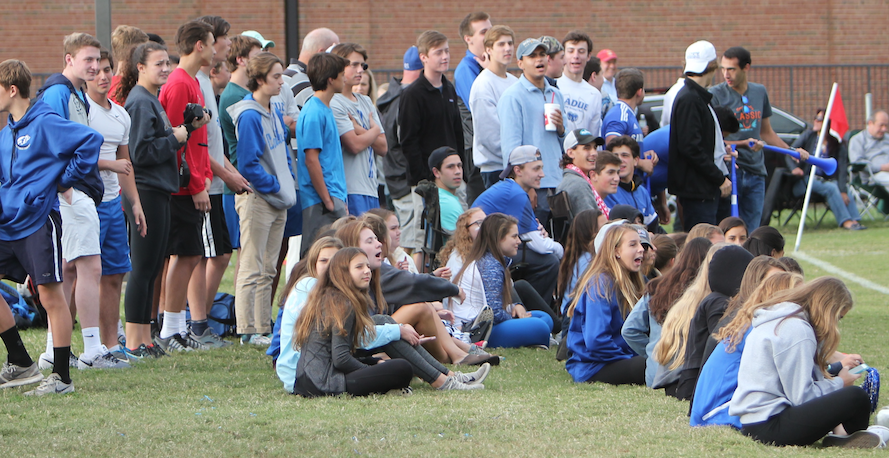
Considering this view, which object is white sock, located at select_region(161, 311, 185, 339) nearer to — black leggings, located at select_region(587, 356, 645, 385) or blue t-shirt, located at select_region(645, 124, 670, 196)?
black leggings, located at select_region(587, 356, 645, 385)

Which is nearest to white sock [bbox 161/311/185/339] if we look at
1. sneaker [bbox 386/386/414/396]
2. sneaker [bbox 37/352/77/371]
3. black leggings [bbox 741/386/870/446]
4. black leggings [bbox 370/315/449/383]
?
sneaker [bbox 37/352/77/371]

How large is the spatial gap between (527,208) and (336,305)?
10.8 ft

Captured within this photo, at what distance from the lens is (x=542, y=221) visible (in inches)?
370

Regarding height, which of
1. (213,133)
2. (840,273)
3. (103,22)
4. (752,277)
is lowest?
(840,273)

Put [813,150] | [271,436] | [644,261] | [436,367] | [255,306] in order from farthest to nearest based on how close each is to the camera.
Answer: [813,150] → [255,306] → [644,261] → [436,367] → [271,436]

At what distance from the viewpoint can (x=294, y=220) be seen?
8.82 metres

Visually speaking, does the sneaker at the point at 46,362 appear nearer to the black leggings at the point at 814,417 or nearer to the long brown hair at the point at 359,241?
the long brown hair at the point at 359,241

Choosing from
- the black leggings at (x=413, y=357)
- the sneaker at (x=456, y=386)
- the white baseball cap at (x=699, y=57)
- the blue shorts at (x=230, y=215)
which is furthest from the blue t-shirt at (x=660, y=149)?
the black leggings at (x=413, y=357)

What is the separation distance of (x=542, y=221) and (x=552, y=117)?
0.95 metres

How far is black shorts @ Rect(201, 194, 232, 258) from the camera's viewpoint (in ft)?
25.9

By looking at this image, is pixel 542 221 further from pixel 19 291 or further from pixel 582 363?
pixel 19 291

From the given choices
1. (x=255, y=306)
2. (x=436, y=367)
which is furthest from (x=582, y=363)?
(x=255, y=306)

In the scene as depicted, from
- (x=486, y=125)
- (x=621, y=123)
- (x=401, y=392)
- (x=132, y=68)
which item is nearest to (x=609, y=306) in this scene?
(x=401, y=392)

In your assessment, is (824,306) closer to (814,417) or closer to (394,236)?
Result: (814,417)
